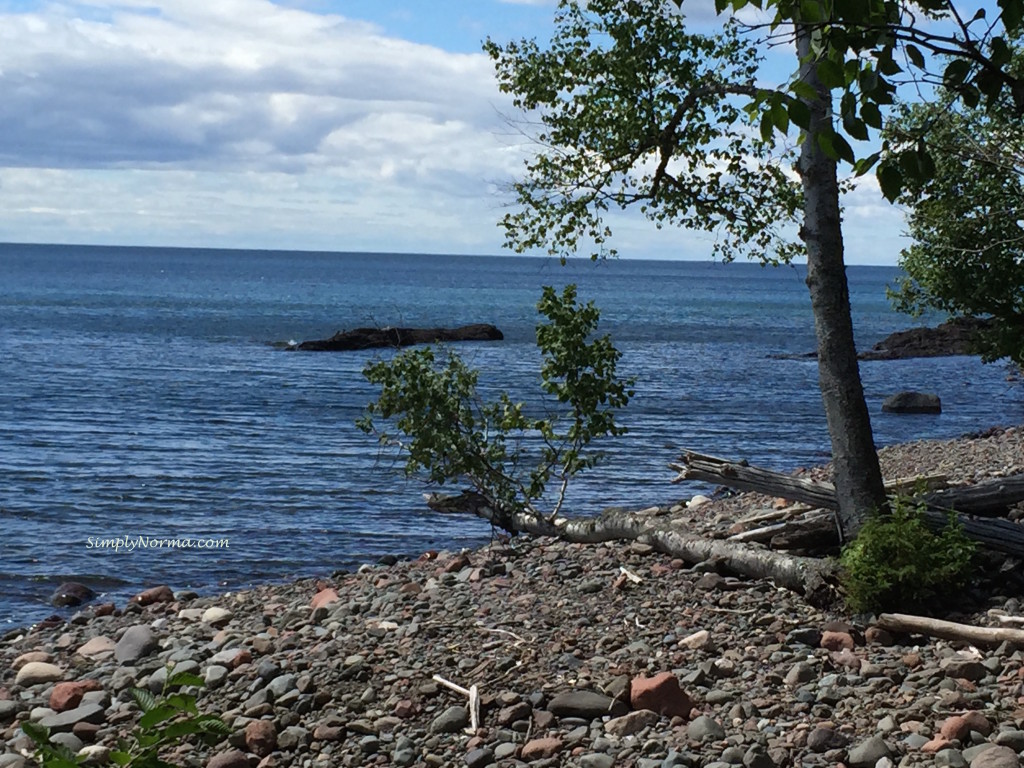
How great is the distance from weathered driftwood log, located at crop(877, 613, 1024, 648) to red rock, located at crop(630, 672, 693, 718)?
202 cm

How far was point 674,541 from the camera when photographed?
11594mm

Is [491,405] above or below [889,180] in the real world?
below

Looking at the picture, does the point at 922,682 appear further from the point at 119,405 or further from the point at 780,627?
the point at 119,405

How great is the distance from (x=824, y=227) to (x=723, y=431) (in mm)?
22317

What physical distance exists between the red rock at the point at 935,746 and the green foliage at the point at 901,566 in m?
2.23

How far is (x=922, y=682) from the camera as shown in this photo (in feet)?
25.3

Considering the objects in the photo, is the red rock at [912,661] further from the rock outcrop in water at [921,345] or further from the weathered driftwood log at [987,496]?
the rock outcrop in water at [921,345]

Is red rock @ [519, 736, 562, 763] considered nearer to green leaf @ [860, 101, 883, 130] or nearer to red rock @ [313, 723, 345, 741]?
red rock @ [313, 723, 345, 741]

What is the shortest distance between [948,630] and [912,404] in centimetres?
3016

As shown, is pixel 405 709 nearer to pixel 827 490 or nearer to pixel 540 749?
pixel 540 749

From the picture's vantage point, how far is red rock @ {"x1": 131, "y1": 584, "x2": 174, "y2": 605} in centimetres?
1394

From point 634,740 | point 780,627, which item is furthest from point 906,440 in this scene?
point 634,740

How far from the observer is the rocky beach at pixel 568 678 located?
711cm

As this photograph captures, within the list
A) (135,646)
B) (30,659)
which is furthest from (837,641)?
(30,659)
